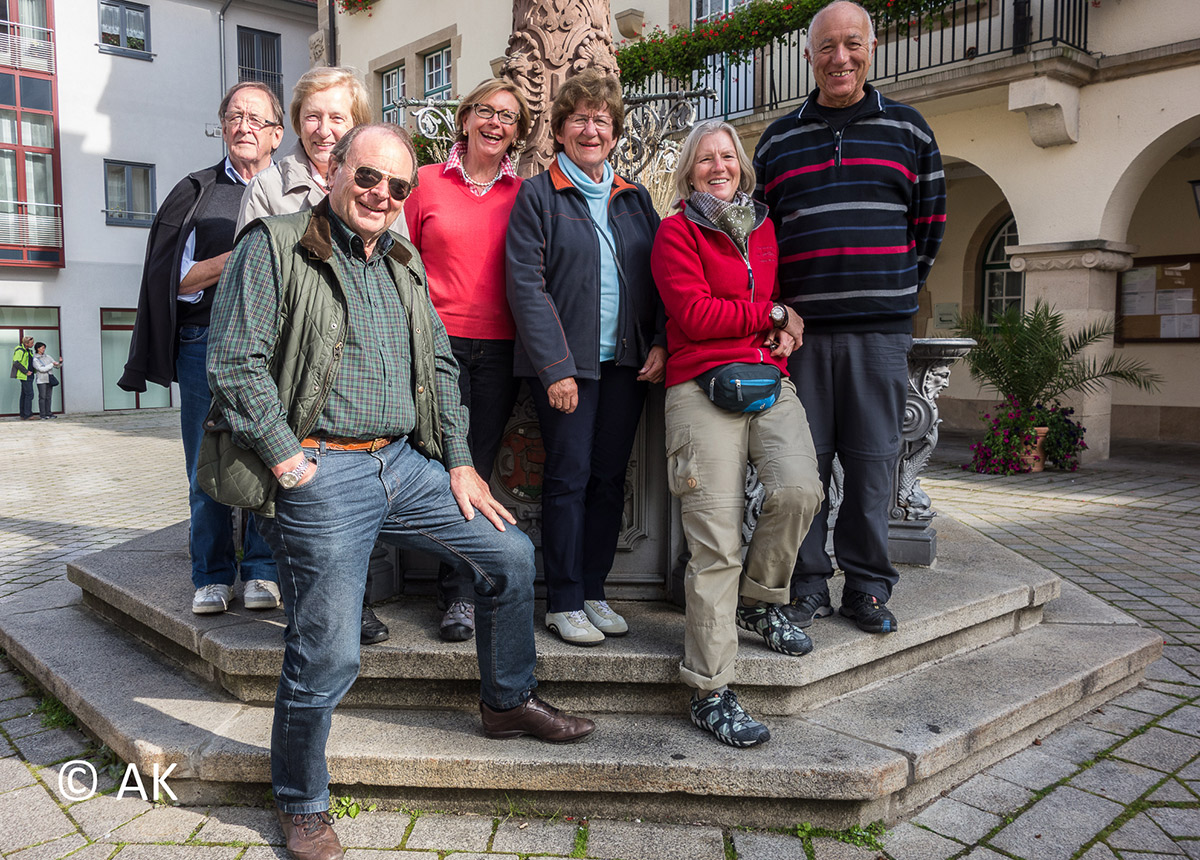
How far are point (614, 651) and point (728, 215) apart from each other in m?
1.49

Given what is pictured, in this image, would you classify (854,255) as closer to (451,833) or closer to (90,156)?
(451,833)

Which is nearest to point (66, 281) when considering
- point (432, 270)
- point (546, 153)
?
point (546, 153)

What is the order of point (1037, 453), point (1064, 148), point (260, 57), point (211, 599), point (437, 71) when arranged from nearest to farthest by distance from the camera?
point (211, 599), point (1037, 453), point (1064, 148), point (437, 71), point (260, 57)

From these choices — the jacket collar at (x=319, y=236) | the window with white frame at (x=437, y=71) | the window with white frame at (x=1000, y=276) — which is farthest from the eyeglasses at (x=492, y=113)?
the window with white frame at (x=437, y=71)

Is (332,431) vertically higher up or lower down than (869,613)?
higher up

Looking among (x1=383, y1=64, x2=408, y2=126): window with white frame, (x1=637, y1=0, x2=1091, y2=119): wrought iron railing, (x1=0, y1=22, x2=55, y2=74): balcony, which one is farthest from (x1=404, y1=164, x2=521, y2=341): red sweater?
(x1=0, y1=22, x2=55, y2=74): balcony

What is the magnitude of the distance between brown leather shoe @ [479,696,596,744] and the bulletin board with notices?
12.7 m

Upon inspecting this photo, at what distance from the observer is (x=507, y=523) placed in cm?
276

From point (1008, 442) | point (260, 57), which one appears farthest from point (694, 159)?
point (260, 57)

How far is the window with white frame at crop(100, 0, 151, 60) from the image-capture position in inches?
896

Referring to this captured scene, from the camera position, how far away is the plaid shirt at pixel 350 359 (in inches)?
90.7

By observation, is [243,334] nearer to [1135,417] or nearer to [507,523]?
[507,523]

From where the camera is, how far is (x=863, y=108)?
3287 mm

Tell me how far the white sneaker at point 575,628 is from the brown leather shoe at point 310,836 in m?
0.97
